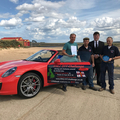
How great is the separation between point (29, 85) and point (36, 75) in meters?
0.36

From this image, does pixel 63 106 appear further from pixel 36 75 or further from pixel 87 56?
pixel 87 56

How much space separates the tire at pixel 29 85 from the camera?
348 cm

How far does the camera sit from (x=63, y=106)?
10.6ft

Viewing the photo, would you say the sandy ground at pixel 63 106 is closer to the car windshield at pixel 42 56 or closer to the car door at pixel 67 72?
the car door at pixel 67 72

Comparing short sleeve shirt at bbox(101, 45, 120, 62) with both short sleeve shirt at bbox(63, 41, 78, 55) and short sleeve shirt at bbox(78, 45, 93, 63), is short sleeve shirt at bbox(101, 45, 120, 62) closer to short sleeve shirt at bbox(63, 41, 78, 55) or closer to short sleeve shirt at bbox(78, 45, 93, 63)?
short sleeve shirt at bbox(78, 45, 93, 63)

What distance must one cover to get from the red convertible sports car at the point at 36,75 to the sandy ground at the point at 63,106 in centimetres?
34

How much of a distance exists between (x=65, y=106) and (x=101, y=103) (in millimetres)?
1040

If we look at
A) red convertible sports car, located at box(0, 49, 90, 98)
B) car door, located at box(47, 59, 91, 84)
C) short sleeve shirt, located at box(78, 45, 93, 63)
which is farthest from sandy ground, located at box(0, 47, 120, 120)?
short sleeve shirt, located at box(78, 45, 93, 63)

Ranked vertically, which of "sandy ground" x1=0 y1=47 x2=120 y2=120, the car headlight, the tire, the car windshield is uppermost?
the car windshield

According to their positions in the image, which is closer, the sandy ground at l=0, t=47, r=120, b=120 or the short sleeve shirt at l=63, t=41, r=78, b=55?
the sandy ground at l=0, t=47, r=120, b=120

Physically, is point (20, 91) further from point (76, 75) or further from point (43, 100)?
point (76, 75)

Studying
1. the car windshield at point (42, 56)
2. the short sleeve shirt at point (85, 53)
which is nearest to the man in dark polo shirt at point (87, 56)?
the short sleeve shirt at point (85, 53)

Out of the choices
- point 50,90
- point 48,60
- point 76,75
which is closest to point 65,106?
point 76,75

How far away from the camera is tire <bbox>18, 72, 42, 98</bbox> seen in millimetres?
→ 3485
